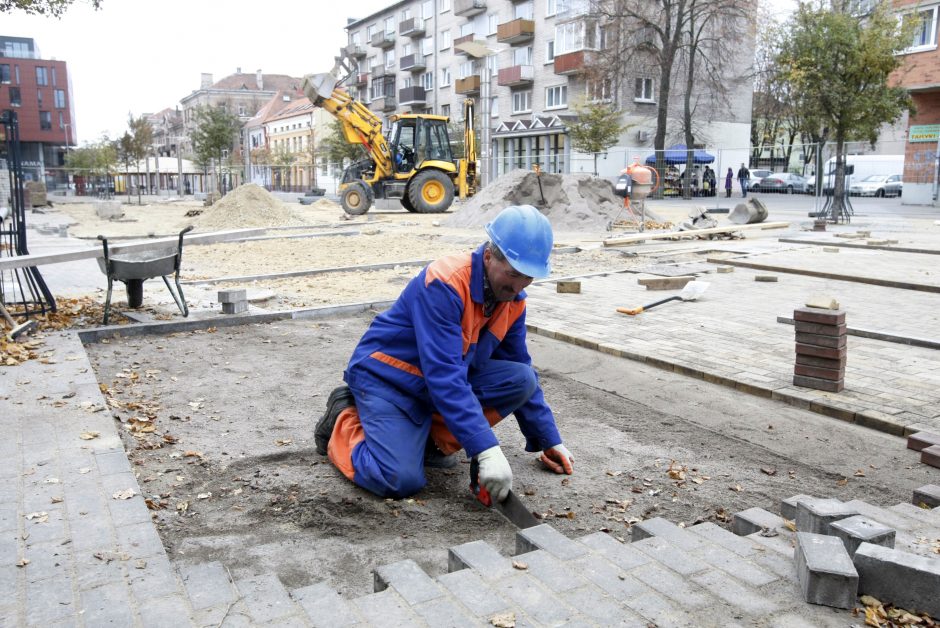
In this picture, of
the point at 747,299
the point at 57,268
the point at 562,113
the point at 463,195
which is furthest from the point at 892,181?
the point at 57,268

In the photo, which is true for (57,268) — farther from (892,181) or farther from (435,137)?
(892,181)

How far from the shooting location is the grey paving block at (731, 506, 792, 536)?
301cm

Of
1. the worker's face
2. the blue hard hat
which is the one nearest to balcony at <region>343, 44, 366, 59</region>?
the worker's face

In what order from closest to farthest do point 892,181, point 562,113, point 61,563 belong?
1. point 61,563
2. point 892,181
3. point 562,113

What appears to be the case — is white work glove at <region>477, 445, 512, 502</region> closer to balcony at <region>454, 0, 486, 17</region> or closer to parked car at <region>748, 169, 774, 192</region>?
parked car at <region>748, 169, 774, 192</region>

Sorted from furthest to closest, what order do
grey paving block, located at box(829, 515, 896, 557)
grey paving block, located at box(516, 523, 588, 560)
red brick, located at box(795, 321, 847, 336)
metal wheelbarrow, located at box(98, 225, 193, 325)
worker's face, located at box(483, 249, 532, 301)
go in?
metal wheelbarrow, located at box(98, 225, 193, 325) → red brick, located at box(795, 321, 847, 336) → worker's face, located at box(483, 249, 532, 301) → grey paving block, located at box(516, 523, 588, 560) → grey paving block, located at box(829, 515, 896, 557)

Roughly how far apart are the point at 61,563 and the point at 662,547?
6.90 feet

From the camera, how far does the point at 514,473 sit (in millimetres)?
3916

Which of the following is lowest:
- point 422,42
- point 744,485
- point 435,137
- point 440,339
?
point 744,485

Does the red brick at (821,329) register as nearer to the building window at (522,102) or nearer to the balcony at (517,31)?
the building window at (522,102)

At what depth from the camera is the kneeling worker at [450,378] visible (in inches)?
127

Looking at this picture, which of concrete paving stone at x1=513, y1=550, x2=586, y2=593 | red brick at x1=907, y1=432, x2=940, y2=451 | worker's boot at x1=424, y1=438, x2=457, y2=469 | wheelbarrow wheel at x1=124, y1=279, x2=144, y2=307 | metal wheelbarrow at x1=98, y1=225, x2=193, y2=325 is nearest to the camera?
concrete paving stone at x1=513, y1=550, x2=586, y2=593

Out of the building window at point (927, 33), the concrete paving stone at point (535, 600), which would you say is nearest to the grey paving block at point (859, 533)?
the concrete paving stone at point (535, 600)

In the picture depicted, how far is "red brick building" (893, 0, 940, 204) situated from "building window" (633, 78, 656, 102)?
1791 cm
